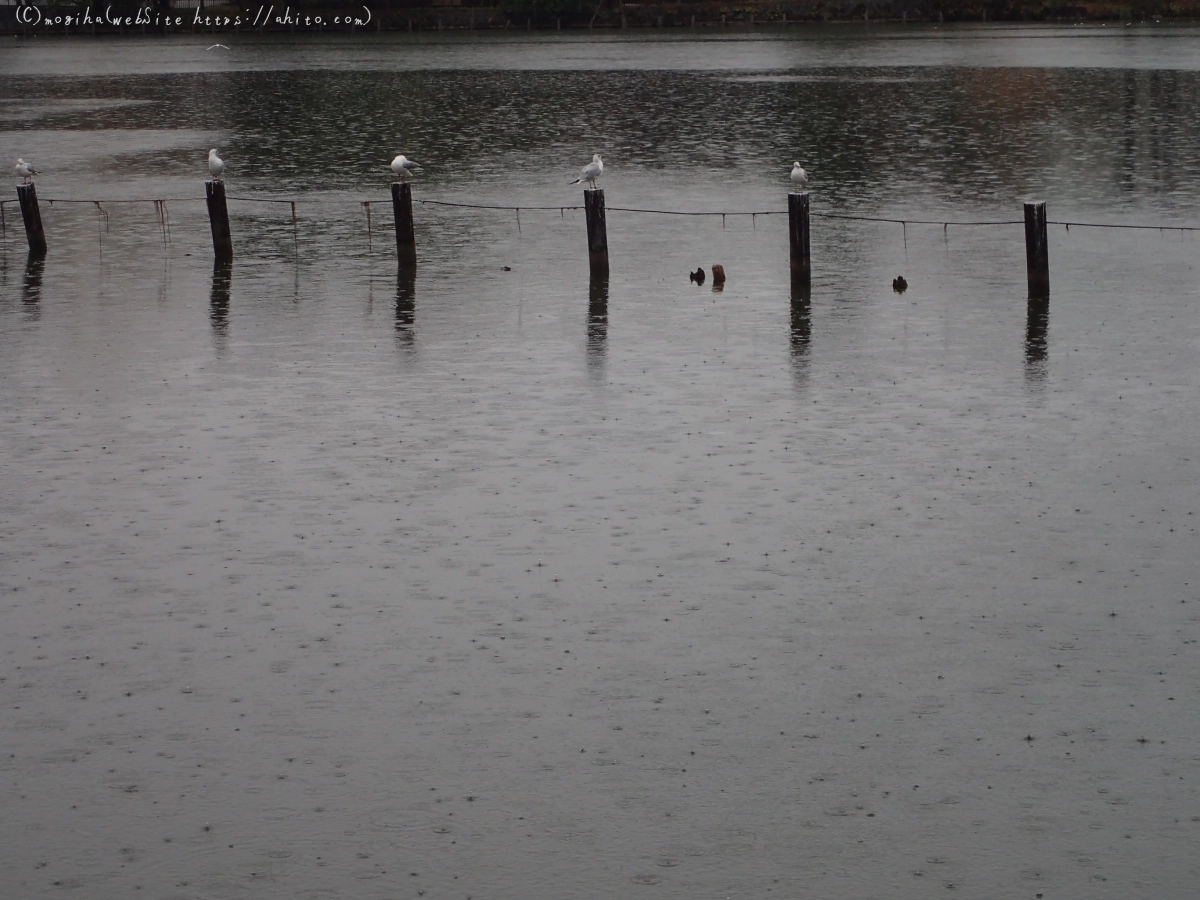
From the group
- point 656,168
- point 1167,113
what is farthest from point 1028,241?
point 1167,113

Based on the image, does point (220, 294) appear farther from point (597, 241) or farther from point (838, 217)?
point (838, 217)

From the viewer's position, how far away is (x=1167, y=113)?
53.2 m

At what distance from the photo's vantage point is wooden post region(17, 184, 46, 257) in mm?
29531

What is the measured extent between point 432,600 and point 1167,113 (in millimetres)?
45303

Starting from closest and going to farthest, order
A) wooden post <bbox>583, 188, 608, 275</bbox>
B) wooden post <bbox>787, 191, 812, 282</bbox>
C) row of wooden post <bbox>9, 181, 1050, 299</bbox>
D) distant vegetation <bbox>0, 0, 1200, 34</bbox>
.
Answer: row of wooden post <bbox>9, 181, 1050, 299</bbox>, wooden post <bbox>787, 191, 812, 282</bbox>, wooden post <bbox>583, 188, 608, 275</bbox>, distant vegetation <bbox>0, 0, 1200, 34</bbox>

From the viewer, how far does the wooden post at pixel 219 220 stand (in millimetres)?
27953

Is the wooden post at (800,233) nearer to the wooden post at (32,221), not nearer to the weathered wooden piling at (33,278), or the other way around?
the weathered wooden piling at (33,278)

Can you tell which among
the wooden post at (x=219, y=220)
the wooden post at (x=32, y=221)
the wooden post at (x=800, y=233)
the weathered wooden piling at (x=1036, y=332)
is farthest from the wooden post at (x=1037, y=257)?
the wooden post at (x=32, y=221)

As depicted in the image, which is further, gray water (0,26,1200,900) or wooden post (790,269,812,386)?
wooden post (790,269,812,386)

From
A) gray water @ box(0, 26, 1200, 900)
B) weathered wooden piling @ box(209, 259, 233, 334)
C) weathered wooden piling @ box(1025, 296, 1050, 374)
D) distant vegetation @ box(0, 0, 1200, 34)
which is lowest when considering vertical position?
gray water @ box(0, 26, 1200, 900)

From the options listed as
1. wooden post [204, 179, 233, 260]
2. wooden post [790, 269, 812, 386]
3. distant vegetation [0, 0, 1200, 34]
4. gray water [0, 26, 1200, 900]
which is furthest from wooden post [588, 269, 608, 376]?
distant vegetation [0, 0, 1200, 34]

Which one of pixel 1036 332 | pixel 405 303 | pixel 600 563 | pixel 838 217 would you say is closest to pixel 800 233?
pixel 1036 332

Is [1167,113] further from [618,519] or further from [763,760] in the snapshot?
[763,760]

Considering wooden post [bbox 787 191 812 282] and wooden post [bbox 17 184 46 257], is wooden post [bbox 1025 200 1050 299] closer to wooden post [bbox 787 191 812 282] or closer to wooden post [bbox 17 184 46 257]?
wooden post [bbox 787 191 812 282]
